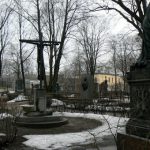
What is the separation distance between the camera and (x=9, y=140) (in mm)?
10234

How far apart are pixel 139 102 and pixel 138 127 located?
1.59ft

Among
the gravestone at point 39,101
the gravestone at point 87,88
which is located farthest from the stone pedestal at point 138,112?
the gravestone at point 87,88

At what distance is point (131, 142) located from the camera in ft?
21.0

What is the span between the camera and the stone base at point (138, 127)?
249 inches

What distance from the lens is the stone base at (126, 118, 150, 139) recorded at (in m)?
6.31

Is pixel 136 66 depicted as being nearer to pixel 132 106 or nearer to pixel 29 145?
pixel 132 106

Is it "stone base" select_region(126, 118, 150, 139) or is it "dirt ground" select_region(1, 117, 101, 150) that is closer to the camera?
"stone base" select_region(126, 118, 150, 139)

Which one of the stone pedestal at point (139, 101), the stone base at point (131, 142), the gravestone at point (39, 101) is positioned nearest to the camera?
the stone base at point (131, 142)

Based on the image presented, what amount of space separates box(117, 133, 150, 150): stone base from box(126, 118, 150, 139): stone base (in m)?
0.15

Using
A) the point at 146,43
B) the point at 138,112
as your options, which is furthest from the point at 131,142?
the point at 146,43

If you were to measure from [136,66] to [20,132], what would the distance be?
6.97 meters

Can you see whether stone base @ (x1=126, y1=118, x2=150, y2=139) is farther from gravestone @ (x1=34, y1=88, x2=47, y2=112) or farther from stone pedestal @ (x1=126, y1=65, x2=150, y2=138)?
gravestone @ (x1=34, y1=88, x2=47, y2=112)

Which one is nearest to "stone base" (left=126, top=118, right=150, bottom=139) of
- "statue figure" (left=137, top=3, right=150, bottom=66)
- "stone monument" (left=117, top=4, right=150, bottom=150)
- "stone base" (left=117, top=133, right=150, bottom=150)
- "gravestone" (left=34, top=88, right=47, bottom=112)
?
"stone monument" (left=117, top=4, right=150, bottom=150)

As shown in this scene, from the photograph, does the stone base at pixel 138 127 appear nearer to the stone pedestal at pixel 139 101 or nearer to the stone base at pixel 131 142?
the stone pedestal at pixel 139 101
